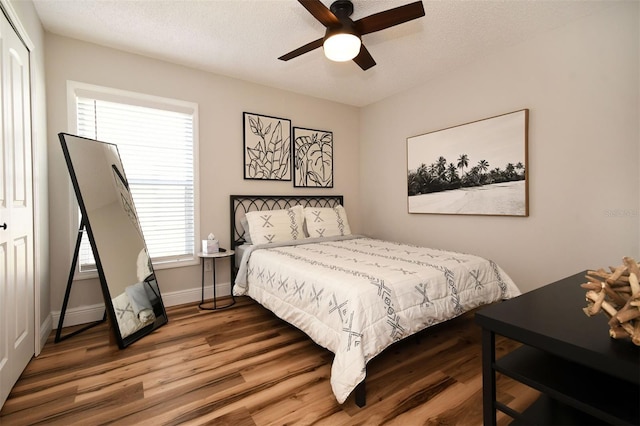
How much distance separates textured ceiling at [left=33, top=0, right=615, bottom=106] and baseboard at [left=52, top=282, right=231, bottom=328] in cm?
249

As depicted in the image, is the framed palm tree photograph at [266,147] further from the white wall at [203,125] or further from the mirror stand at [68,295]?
the mirror stand at [68,295]

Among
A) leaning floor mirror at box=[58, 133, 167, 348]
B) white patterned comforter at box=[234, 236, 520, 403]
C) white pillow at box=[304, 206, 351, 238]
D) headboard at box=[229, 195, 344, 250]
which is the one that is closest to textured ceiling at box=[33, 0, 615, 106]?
leaning floor mirror at box=[58, 133, 167, 348]

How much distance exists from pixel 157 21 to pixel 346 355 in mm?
2932

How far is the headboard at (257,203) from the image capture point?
357 centimetres

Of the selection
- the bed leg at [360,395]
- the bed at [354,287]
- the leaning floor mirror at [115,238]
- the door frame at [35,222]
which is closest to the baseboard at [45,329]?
the door frame at [35,222]

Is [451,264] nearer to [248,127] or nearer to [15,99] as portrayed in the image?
[248,127]

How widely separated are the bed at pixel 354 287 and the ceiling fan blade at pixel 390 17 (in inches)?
67.3

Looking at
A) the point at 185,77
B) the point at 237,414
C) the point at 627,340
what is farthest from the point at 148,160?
the point at 627,340

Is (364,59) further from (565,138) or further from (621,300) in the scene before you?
(621,300)

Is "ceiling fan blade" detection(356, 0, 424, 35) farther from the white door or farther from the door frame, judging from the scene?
the door frame

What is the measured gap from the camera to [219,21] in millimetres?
2473

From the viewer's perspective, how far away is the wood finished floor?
1.58 meters

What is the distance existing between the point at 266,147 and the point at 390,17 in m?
2.17

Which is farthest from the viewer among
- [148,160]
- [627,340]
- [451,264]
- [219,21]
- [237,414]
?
[148,160]
